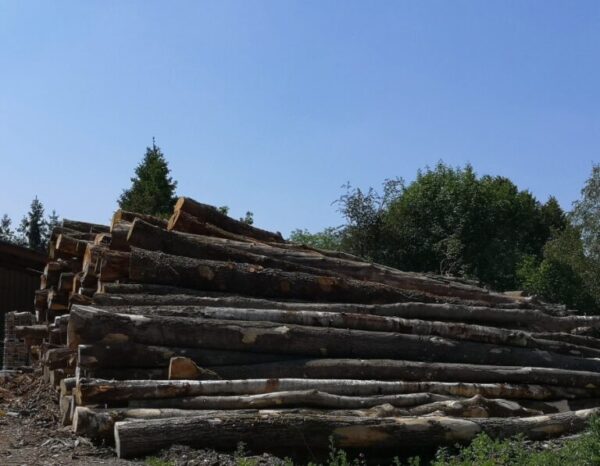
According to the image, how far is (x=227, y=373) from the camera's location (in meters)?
8.59

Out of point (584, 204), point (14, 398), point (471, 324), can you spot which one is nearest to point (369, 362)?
point (471, 324)

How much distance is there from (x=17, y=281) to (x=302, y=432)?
1633 centimetres

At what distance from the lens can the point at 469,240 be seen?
103ft

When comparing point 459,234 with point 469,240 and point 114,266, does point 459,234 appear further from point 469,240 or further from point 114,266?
point 114,266

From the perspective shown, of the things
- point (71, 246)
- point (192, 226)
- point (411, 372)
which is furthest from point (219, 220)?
point (411, 372)

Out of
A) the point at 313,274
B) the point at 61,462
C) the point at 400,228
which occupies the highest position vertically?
the point at 400,228

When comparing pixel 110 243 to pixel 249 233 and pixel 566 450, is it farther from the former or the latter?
pixel 566 450

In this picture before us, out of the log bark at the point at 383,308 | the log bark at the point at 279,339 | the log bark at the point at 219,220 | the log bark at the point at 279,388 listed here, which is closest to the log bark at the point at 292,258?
the log bark at the point at 219,220

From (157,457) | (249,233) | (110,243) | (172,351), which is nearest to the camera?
(157,457)

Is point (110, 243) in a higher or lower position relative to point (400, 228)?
lower

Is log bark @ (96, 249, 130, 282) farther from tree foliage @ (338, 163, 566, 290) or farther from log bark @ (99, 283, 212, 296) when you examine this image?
tree foliage @ (338, 163, 566, 290)

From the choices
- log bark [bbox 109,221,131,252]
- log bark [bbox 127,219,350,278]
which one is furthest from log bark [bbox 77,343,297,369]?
log bark [bbox 109,221,131,252]

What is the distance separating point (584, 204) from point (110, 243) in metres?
24.4

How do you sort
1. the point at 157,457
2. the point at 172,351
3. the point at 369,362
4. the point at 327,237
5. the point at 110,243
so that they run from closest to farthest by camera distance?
1. the point at 157,457
2. the point at 172,351
3. the point at 369,362
4. the point at 110,243
5. the point at 327,237
